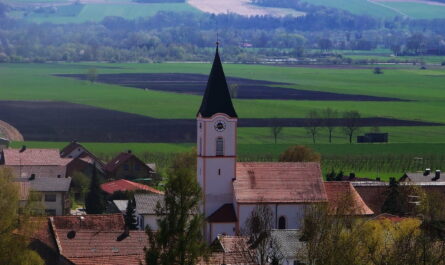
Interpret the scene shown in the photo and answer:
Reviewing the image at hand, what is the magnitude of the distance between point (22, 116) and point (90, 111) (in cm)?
757

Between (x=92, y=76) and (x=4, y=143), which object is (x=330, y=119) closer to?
(x=4, y=143)

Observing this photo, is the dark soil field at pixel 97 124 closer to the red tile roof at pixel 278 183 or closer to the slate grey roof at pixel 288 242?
the red tile roof at pixel 278 183

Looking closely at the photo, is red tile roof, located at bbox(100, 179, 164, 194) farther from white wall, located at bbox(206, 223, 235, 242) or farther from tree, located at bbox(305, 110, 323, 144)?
tree, located at bbox(305, 110, 323, 144)

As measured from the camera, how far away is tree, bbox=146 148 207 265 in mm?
30312

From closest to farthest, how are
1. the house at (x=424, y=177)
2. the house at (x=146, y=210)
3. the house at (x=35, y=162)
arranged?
the house at (x=146, y=210), the house at (x=424, y=177), the house at (x=35, y=162)

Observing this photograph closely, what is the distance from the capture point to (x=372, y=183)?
2261 inches

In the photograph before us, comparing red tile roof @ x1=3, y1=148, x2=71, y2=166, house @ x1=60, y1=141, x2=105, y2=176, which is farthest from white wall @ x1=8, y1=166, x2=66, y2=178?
red tile roof @ x1=3, y1=148, x2=71, y2=166

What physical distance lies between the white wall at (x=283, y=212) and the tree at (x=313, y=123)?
43962 millimetres

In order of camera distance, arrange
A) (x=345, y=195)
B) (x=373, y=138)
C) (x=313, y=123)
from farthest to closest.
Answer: (x=313, y=123), (x=373, y=138), (x=345, y=195)

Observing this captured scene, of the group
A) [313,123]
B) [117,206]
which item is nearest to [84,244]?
[117,206]

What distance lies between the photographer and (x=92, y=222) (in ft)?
154

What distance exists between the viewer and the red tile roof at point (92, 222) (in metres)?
46.3

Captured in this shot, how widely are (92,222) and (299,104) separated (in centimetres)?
7723

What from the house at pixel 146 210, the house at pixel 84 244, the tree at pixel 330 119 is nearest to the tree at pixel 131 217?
the house at pixel 146 210
